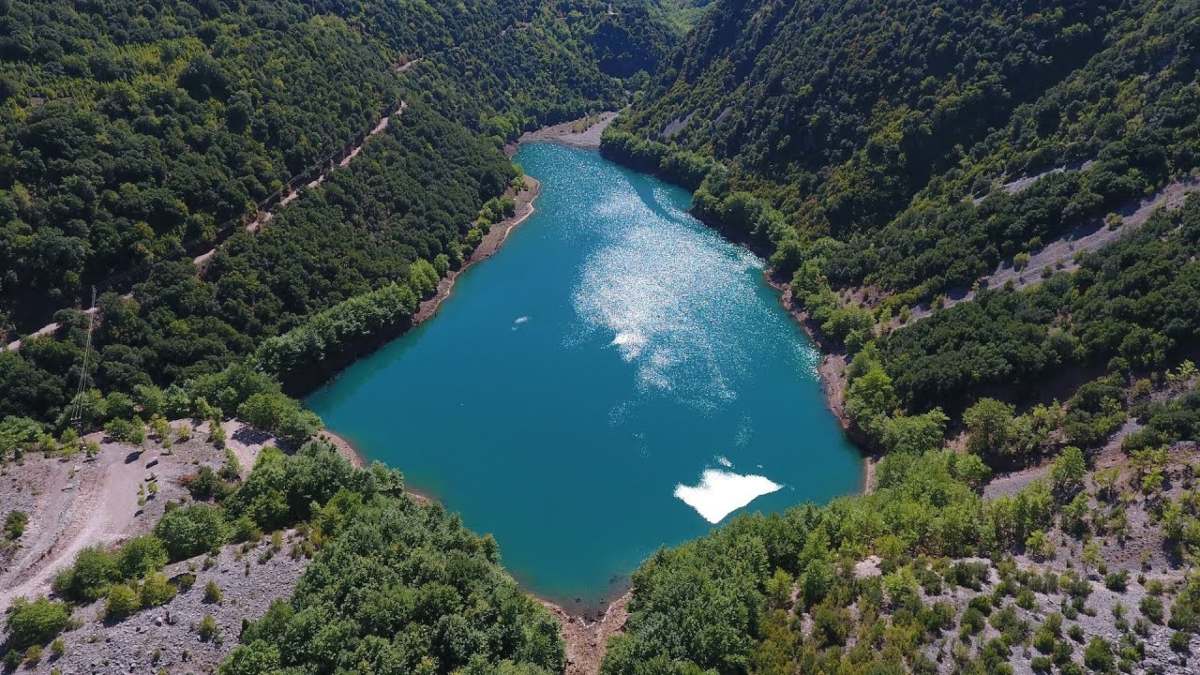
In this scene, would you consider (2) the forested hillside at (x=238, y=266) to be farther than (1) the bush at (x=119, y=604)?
Yes

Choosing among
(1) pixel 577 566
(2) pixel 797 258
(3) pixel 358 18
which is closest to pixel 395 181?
(3) pixel 358 18

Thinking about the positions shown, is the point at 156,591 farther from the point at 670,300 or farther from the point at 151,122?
the point at 670,300

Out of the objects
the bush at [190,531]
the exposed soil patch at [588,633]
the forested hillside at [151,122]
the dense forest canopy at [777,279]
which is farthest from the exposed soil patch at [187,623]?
the forested hillside at [151,122]

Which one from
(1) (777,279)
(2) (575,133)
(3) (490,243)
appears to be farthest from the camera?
(2) (575,133)

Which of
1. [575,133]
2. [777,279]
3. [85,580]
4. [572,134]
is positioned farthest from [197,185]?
[575,133]

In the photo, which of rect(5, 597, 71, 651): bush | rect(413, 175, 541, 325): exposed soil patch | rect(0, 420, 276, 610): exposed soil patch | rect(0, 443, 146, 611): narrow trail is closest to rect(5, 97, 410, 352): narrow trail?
rect(0, 420, 276, 610): exposed soil patch

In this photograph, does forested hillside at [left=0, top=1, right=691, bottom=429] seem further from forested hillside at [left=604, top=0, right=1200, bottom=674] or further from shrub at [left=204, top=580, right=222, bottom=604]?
forested hillside at [left=604, top=0, right=1200, bottom=674]

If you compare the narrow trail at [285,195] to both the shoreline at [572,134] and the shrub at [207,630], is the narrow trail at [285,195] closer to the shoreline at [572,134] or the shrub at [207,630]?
the shoreline at [572,134]
